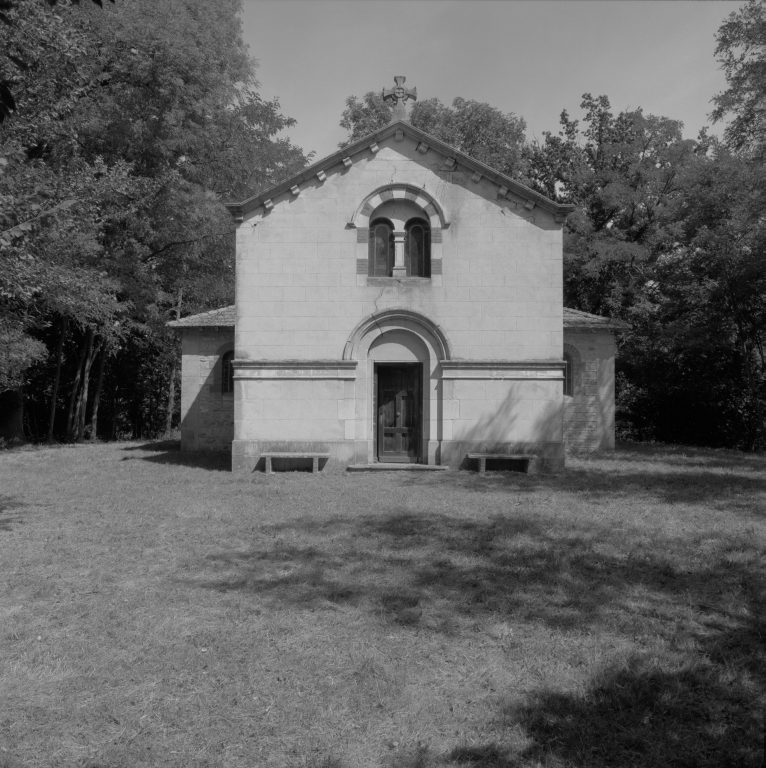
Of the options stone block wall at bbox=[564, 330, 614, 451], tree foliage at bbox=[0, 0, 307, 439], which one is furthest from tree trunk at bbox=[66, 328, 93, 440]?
stone block wall at bbox=[564, 330, 614, 451]

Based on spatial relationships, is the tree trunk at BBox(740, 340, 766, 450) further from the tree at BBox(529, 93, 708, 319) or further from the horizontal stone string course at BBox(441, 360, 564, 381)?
the horizontal stone string course at BBox(441, 360, 564, 381)

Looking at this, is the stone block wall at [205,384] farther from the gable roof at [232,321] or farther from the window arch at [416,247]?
the window arch at [416,247]

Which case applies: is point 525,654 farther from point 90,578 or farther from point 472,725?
point 90,578

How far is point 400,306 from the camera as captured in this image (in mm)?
16031

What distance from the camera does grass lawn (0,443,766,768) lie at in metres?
3.94

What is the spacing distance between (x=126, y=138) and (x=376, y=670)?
21.6 meters

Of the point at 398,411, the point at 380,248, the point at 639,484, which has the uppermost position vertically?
the point at 380,248

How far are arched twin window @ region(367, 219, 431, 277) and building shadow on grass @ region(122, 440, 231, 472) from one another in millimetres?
5998

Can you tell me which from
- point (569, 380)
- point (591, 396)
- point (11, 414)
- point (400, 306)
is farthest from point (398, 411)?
point (11, 414)

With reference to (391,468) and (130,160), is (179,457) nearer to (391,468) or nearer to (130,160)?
(391,468)

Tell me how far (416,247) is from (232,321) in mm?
7280

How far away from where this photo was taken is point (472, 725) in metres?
4.12

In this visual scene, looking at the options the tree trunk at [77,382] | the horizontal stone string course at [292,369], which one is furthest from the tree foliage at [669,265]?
the tree trunk at [77,382]

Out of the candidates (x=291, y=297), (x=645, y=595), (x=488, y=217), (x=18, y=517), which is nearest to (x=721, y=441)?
(x=488, y=217)
